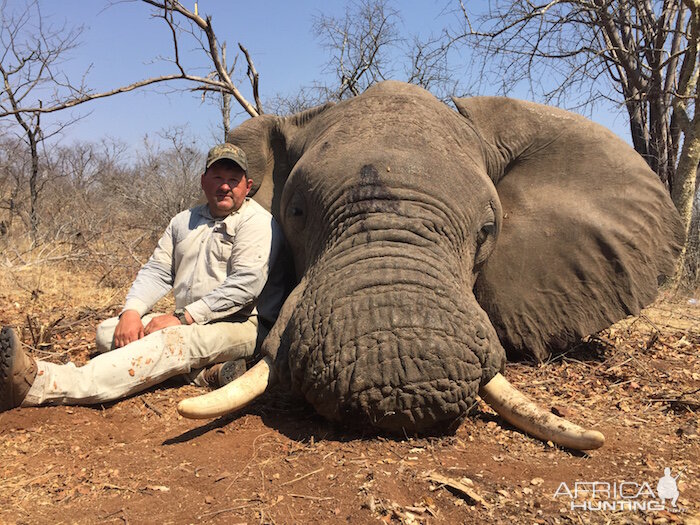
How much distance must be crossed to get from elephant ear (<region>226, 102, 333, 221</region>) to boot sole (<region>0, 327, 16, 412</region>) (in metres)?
2.66

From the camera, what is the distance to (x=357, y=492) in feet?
9.39

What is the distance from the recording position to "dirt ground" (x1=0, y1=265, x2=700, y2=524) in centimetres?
277

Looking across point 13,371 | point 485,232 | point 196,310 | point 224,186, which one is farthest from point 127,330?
point 485,232

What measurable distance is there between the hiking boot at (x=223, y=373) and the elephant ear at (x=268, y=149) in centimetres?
176

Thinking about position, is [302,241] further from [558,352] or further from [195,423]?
[558,352]

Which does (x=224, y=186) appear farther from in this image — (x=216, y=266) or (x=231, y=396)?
(x=231, y=396)

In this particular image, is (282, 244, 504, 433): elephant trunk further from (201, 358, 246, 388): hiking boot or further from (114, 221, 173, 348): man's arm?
(114, 221, 173, 348): man's arm

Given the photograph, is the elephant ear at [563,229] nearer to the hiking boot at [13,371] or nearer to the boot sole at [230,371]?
the boot sole at [230,371]

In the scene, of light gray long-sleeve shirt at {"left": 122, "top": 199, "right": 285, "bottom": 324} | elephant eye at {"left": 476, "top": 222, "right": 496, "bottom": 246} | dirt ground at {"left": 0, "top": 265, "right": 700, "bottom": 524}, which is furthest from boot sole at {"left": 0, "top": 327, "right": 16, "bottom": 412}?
elephant eye at {"left": 476, "top": 222, "right": 496, "bottom": 246}

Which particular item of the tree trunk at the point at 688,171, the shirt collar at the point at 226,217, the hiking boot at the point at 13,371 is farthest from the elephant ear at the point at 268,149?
the tree trunk at the point at 688,171

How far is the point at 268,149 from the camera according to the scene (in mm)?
6074

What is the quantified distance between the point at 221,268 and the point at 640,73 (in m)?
9.20

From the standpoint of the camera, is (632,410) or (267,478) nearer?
(267,478)

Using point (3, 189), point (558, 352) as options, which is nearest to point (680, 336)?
point (558, 352)
